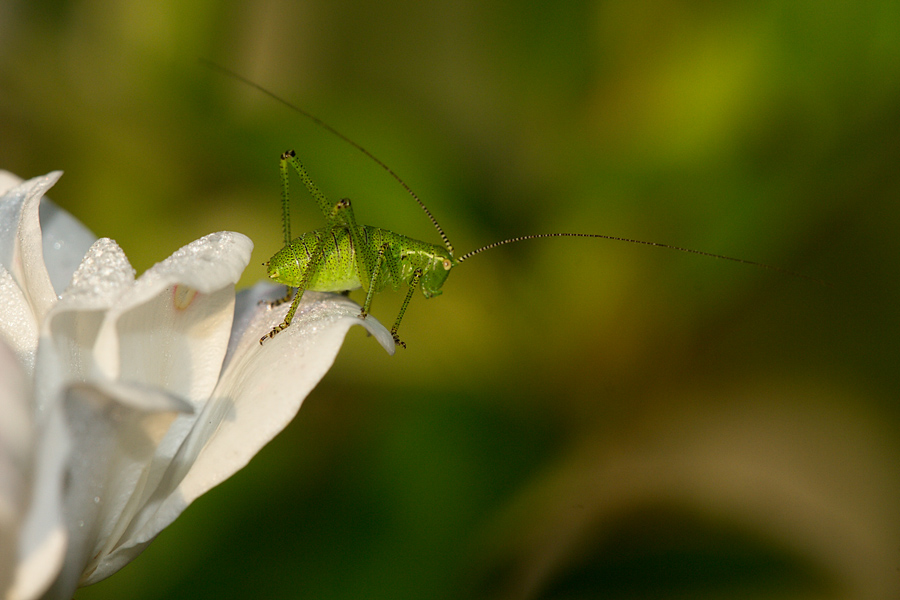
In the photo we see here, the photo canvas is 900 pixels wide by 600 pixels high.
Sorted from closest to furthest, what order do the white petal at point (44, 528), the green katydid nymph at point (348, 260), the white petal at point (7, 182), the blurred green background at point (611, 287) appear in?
the white petal at point (44, 528) → the white petal at point (7, 182) → the green katydid nymph at point (348, 260) → the blurred green background at point (611, 287)

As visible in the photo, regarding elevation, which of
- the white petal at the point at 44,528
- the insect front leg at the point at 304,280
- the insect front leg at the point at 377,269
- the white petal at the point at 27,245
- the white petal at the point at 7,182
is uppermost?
the insect front leg at the point at 377,269

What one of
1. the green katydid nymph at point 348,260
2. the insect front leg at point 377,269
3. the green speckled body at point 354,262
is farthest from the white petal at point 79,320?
the insect front leg at point 377,269

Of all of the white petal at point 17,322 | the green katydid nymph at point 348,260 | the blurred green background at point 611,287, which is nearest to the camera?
the white petal at point 17,322

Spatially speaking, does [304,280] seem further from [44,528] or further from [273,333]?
[44,528]

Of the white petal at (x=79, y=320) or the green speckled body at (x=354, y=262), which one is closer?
the white petal at (x=79, y=320)

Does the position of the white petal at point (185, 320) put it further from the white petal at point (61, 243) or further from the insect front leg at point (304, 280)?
the white petal at point (61, 243)

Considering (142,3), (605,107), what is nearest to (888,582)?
(605,107)

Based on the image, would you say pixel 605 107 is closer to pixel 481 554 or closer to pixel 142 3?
pixel 481 554

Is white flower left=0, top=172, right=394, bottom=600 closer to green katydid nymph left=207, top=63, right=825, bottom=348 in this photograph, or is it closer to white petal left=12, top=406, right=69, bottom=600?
white petal left=12, top=406, right=69, bottom=600
